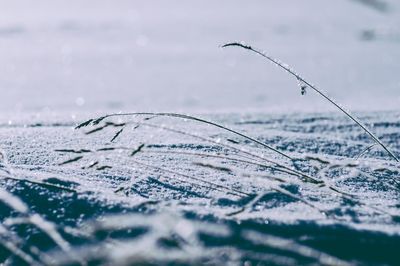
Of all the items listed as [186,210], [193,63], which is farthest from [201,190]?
[193,63]

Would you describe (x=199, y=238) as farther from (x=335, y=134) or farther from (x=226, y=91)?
(x=226, y=91)

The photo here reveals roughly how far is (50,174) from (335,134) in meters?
1.04

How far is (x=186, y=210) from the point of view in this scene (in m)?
1.11

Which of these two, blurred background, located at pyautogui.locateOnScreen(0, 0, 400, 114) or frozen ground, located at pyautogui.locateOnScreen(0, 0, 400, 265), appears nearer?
frozen ground, located at pyautogui.locateOnScreen(0, 0, 400, 265)

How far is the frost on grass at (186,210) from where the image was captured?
98 centimetres

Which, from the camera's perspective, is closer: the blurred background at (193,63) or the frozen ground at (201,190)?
the frozen ground at (201,190)

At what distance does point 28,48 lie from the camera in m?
6.43

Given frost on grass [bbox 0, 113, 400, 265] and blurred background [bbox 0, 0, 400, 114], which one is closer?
frost on grass [bbox 0, 113, 400, 265]

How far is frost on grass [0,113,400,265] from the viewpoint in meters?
0.98

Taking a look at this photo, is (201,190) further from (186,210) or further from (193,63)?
Answer: (193,63)

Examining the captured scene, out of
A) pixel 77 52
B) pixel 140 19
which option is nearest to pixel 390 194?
pixel 77 52

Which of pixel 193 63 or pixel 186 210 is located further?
pixel 193 63

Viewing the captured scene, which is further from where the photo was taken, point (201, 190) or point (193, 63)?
point (193, 63)

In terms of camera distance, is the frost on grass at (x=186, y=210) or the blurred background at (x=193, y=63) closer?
the frost on grass at (x=186, y=210)
